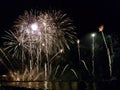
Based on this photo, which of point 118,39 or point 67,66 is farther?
point 67,66

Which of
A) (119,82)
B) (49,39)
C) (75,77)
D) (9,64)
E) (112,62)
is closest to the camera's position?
(49,39)

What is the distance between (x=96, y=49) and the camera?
174ft

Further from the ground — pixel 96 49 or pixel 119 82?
pixel 96 49

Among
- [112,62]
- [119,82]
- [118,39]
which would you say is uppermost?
[118,39]

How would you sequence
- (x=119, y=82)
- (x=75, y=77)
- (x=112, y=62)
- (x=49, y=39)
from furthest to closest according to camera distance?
(x=75, y=77) → (x=112, y=62) → (x=119, y=82) → (x=49, y=39)

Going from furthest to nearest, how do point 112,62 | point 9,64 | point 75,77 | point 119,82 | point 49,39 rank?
point 9,64
point 75,77
point 112,62
point 119,82
point 49,39

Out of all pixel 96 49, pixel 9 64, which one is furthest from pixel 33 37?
pixel 9 64

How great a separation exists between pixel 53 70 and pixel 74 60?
445 cm

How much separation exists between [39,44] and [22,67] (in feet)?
57.0

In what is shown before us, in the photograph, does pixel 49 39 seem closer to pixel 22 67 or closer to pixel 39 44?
pixel 39 44

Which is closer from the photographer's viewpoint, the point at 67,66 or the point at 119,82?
the point at 119,82

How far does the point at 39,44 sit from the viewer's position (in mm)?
39969

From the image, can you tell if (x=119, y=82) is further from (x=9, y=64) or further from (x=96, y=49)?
(x=9, y=64)

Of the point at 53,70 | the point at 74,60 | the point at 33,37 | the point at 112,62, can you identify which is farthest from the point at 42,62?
the point at 33,37
